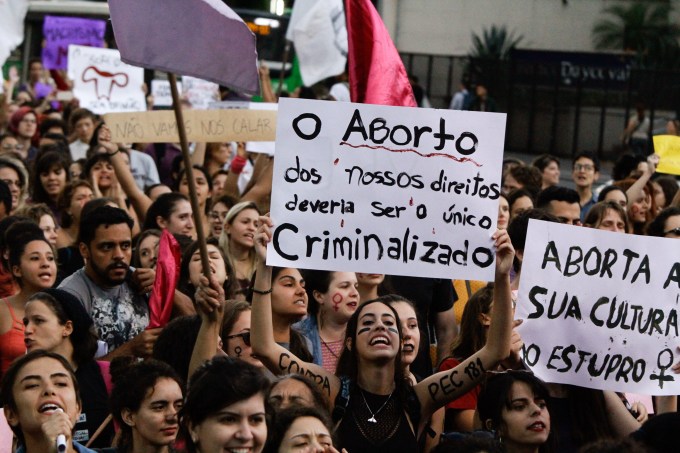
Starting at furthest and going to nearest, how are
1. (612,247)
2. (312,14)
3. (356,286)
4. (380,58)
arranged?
1. (312,14)
2. (380,58)
3. (356,286)
4. (612,247)

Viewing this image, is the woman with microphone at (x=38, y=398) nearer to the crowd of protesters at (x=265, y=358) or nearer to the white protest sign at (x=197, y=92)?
the crowd of protesters at (x=265, y=358)

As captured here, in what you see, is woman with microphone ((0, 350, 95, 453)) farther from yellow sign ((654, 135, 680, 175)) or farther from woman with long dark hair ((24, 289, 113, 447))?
yellow sign ((654, 135, 680, 175))

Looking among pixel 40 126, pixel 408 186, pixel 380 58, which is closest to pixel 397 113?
pixel 408 186

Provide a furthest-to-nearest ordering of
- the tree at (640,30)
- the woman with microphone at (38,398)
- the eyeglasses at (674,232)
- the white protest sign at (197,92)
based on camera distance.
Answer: the tree at (640,30) < the white protest sign at (197,92) < the eyeglasses at (674,232) < the woman with microphone at (38,398)

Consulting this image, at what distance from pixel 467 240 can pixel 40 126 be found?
986 centimetres

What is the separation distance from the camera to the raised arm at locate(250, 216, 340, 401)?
5.59m

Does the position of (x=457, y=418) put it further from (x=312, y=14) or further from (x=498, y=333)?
(x=312, y=14)

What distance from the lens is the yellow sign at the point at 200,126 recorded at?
401 inches

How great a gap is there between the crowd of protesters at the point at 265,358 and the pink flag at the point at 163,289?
0.28ft

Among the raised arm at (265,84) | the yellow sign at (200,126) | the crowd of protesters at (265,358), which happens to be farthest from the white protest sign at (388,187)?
the raised arm at (265,84)

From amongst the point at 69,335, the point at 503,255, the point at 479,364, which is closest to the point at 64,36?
the point at 69,335

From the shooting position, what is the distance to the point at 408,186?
586 centimetres

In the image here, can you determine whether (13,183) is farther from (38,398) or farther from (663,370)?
(663,370)

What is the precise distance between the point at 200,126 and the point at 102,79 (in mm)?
4417
